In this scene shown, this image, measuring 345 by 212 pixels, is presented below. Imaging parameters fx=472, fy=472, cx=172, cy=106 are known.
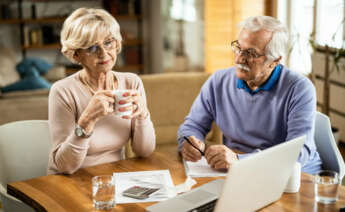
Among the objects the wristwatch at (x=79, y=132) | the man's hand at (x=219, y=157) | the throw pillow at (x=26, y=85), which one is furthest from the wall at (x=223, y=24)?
the wristwatch at (x=79, y=132)

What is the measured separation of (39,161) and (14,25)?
5206 mm

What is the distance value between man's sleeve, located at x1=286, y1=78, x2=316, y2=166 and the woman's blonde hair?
2.62 feet

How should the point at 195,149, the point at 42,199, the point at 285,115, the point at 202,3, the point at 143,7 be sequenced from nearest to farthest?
the point at 42,199
the point at 195,149
the point at 285,115
the point at 202,3
the point at 143,7

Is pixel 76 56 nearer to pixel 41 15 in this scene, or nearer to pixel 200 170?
pixel 200 170

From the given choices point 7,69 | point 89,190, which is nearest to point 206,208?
point 89,190

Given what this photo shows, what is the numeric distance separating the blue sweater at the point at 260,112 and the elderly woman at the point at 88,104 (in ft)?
0.82

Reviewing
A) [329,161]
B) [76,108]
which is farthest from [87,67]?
[329,161]

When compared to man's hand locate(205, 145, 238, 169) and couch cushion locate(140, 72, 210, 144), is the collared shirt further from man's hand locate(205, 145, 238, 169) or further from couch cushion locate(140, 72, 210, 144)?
couch cushion locate(140, 72, 210, 144)

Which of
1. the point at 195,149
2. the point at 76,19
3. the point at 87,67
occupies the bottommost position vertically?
the point at 195,149

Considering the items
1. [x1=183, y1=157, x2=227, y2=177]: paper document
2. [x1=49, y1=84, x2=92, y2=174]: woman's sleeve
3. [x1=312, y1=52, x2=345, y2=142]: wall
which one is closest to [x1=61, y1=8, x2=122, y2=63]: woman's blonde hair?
[x1=49, y1=84, x2=92, y2=174]: woman's sleeve

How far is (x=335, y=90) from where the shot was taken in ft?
14.1

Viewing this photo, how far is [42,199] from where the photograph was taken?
154 centimetres

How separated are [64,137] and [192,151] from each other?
50cm

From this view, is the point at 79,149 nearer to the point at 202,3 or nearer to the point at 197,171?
the point at 197,171
